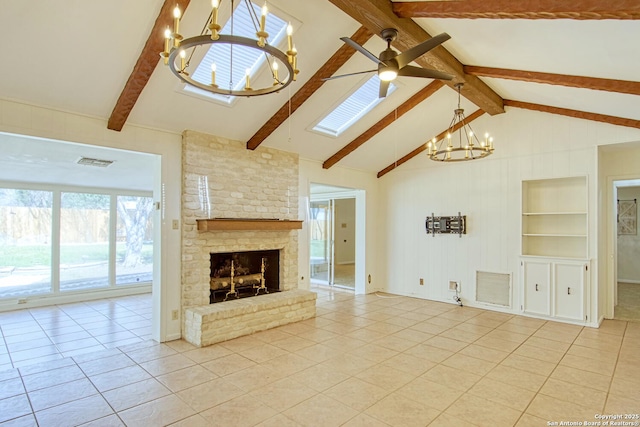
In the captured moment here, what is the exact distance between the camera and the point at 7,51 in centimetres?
296

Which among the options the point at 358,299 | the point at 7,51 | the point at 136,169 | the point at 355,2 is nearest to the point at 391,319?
the point at 358,299

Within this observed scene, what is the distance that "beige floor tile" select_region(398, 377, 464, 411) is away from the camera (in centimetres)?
296

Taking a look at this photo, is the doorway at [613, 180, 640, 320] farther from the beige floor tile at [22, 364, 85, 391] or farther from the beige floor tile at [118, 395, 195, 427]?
the beige floor tile at [22, 364, 85, 391]

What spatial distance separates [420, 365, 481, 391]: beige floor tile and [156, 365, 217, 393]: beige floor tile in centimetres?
214

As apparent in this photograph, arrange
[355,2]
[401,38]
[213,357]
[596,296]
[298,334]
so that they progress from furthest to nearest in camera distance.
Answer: [596,296]
[298,334]
[213,357]
[401,38]
[355,2]

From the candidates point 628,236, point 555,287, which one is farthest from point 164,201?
point 628,236

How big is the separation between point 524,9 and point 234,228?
3914 mm

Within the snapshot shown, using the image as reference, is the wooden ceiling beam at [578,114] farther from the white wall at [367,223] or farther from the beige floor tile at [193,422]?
the beige floor tile at [193,422]

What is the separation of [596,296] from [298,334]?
434cm

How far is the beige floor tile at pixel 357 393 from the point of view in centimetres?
294

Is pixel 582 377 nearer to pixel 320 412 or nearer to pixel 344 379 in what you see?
pixel 344 379

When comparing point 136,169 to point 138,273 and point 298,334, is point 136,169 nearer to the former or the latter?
point 138,273

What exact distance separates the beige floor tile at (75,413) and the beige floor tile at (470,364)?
3.23 meters

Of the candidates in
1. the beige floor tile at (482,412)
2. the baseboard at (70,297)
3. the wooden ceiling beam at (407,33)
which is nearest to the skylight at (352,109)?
the wooden ceiling beam at (407,33)
